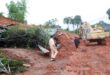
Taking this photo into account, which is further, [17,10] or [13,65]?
[17,10]

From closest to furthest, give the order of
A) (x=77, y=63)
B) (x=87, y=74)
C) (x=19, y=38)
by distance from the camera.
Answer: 1. (x=87, y=74)
2. (x=77, y=63)
3. (x=19, y=38)

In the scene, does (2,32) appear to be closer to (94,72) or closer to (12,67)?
(12,67)

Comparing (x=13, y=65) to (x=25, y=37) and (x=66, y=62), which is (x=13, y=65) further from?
(x=25, y=37)

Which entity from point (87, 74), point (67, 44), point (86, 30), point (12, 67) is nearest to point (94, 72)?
point (87, 74)

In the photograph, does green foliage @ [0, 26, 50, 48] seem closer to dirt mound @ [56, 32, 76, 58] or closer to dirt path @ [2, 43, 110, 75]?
dirt path @ [2, 43, 110, 75]

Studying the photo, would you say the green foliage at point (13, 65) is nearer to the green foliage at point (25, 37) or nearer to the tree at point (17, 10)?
the green foliage at point (25, 37)

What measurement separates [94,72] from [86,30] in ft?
34.5

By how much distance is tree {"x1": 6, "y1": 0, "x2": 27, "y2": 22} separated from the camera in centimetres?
3900

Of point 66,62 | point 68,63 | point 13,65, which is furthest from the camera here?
point 66,62

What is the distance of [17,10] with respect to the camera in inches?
1544

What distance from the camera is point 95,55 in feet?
59.7

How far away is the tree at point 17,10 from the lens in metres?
39.0

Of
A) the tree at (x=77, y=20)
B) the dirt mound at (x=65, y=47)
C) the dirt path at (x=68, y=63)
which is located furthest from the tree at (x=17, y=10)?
the dirt path at (x=68, y=63)

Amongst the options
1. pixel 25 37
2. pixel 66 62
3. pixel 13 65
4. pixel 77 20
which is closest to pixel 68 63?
pixel 66 62
